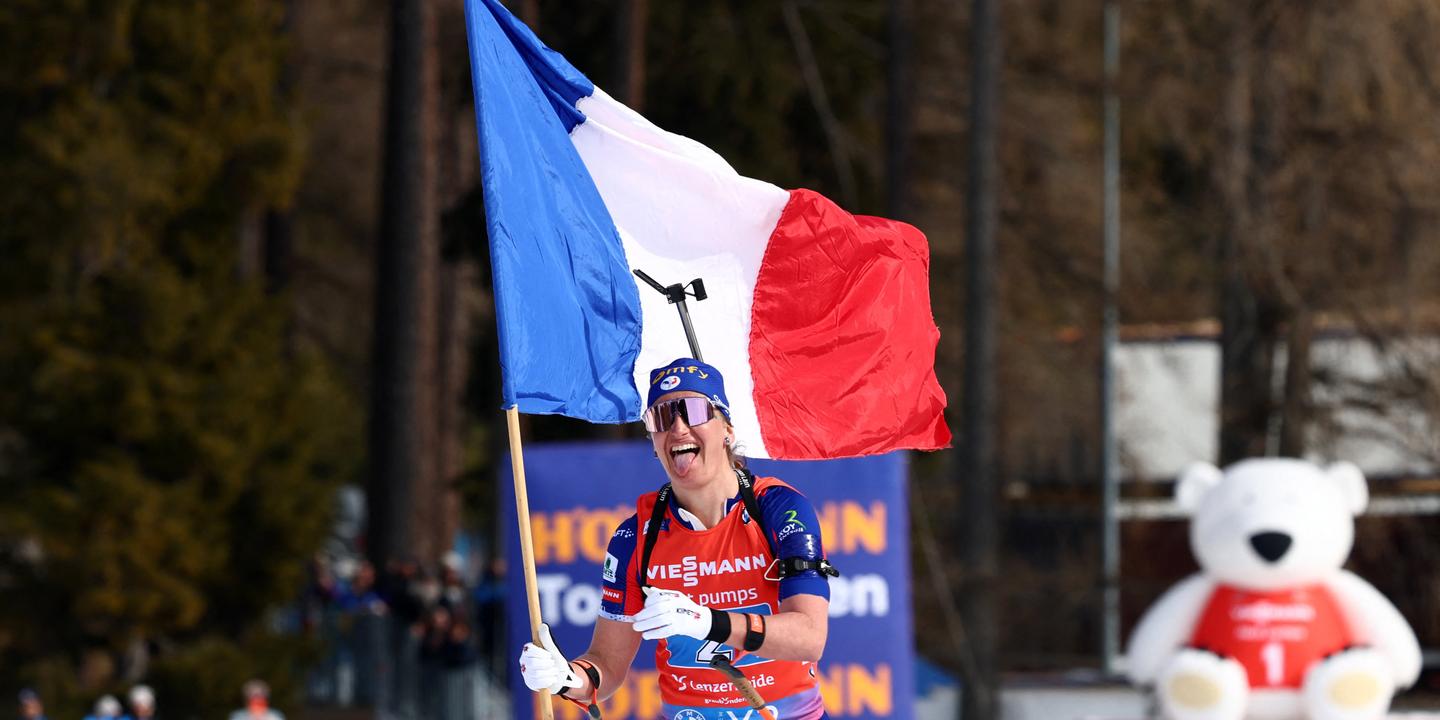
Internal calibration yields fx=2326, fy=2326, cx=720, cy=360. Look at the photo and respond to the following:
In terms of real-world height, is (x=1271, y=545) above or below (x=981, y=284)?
below

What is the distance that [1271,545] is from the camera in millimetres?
13141

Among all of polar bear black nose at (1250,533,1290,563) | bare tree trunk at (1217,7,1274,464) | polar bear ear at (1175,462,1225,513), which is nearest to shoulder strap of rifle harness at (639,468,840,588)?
polar bear black nose at (1250,533,1290,563)

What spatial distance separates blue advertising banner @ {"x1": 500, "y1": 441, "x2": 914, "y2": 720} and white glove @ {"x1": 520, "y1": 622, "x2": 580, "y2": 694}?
23.2 feet

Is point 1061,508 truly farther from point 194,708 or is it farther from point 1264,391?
point 194,708

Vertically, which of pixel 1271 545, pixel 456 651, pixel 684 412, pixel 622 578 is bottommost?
pixel 456 651

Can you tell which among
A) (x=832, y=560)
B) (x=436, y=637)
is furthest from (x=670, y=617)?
(x=436, y=637)

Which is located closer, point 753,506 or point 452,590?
point 753,506

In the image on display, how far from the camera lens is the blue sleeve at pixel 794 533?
5.71m

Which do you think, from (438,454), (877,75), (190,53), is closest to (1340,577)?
(190,53)

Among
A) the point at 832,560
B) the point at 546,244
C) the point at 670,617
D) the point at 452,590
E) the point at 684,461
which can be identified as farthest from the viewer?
the point at 452,590

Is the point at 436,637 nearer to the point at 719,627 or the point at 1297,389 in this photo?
the point at 1297,389

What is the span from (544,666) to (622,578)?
0.52 m

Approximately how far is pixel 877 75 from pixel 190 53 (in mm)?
8164

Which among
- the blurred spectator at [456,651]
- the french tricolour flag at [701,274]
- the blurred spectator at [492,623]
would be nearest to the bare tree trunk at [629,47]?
the blurred spectator at [492,623]
